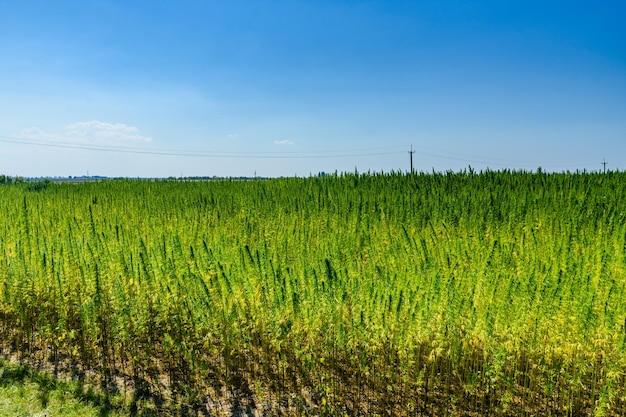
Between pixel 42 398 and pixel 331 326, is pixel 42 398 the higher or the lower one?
the lower one

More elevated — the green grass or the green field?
the green field

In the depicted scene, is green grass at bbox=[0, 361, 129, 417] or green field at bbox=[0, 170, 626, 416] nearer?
green field at bbox=[0, 170, 626, 416]

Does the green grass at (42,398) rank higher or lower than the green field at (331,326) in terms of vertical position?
lower

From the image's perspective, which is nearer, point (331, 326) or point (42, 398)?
point (331, 326)

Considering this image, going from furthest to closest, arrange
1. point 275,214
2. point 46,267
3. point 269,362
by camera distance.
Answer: point 275,214 < point 46,267 < point 269,362

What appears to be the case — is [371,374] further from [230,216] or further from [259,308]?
[230,216]

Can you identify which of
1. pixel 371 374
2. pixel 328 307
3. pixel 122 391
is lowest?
pixel 122 391

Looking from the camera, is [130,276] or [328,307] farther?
[130,276]

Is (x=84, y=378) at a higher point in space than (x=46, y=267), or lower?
lower

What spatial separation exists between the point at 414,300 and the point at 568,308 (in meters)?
1.08

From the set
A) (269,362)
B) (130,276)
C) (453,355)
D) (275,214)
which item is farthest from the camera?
(275,214)

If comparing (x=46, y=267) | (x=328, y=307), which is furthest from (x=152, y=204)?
(x=328, y=307)

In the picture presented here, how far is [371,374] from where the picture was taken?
10.7 ft

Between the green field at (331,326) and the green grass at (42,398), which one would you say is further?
the green grass at (42,398)
